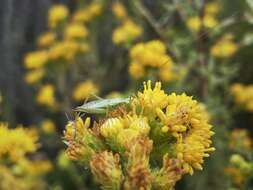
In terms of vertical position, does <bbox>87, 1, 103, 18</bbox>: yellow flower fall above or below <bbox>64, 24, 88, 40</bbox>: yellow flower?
above

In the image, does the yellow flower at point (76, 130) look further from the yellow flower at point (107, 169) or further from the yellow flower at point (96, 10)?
the yellow flower at point (96, 10)

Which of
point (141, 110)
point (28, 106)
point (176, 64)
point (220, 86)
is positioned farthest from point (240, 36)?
point (141, 110)

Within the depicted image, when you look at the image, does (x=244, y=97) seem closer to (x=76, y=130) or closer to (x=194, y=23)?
(x=194, y=23)

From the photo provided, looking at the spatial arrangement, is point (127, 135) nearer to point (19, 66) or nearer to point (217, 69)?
point (217, 69)

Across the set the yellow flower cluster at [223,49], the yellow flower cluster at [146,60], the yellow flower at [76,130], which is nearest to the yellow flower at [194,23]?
the yellow flower cluster at [223,49]

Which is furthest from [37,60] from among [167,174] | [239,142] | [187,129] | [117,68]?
[167,174]

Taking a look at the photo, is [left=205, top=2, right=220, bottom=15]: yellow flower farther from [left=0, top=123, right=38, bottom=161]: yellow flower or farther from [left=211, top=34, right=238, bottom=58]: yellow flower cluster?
[left=0, top=123, right=38, bottom=161]: yellow flower

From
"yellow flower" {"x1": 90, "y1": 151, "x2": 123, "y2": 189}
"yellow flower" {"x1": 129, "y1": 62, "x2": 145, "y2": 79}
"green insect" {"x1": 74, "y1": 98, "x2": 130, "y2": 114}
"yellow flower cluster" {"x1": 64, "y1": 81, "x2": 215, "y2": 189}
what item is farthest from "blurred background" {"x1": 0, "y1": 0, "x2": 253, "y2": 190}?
"yellow flower" {"x1": 90, "y1": 151, "x2": 123, "y2": 189}
